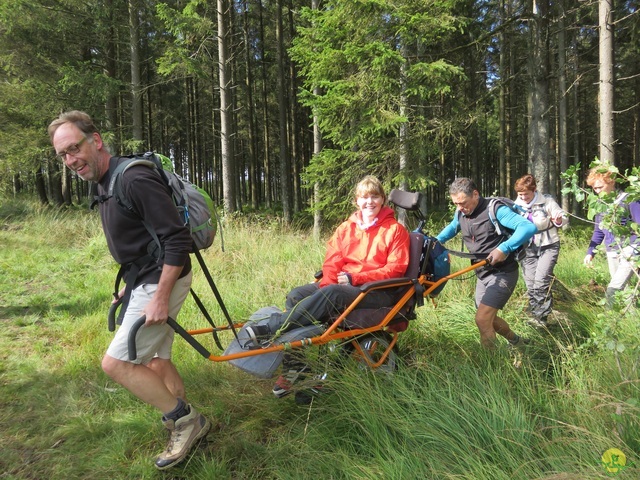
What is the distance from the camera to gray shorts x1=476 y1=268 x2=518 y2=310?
3.76m

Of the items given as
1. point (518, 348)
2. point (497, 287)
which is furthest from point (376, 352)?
point (518, 348)

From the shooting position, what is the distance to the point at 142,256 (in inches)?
98.6

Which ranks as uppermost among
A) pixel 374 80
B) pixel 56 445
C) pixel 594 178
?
pixel 374 80

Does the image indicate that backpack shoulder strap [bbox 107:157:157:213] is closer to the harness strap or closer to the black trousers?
the harness strap

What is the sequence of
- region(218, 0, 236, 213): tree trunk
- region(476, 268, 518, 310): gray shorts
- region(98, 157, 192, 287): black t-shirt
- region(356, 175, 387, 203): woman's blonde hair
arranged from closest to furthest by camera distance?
region(98, 157, 192, 287): black t-shirt → region(356, 175, 387, 203): woman's blonde hair → region(476, 268, 518, 310): gray shorts → region(218, 0, 236, 213): tree trunk

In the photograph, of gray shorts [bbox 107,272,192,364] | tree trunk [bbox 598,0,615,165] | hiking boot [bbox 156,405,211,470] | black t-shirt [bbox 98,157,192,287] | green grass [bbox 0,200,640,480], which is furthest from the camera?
tree trunk [bbox 598,0,615,165]

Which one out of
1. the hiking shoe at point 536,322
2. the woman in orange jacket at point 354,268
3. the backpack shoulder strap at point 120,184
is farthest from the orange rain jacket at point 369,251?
the hiking shoe at point 536,322

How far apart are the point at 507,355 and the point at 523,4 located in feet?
44.3

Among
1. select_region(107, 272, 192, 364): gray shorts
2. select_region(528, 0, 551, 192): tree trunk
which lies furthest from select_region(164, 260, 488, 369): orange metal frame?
select_region(528, 0, 551, 192): tree trunk

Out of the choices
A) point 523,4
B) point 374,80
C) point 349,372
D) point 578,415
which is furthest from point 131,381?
point 523,4

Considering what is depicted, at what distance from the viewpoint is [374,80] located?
29.6 feet

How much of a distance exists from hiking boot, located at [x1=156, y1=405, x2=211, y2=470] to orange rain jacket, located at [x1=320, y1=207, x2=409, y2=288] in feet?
5.09

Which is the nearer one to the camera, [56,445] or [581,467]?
[581,467]

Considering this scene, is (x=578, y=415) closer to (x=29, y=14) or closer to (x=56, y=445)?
(x=56, y=445)
